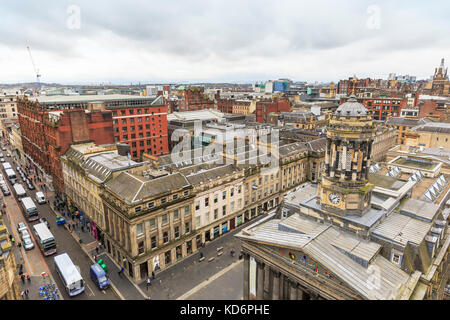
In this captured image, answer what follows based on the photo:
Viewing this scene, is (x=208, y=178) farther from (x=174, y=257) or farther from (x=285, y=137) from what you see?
(x=285, y=137)

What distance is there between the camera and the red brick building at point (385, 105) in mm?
130250

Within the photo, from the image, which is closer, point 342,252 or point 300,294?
point 342,252

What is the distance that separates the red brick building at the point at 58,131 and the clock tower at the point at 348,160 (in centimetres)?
6391

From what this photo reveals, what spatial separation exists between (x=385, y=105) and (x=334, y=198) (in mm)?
123645

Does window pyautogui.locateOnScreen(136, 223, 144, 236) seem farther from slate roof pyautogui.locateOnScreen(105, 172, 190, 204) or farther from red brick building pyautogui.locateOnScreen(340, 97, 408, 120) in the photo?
red brick building pyautogui.locateOnScreen(340, 97, 408, 120)

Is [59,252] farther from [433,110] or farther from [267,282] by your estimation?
[433,110]

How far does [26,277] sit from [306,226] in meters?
46.2

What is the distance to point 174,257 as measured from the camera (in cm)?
4947

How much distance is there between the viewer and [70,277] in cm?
4178

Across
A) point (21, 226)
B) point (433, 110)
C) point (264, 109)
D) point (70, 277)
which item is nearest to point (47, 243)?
point (21, 226)
